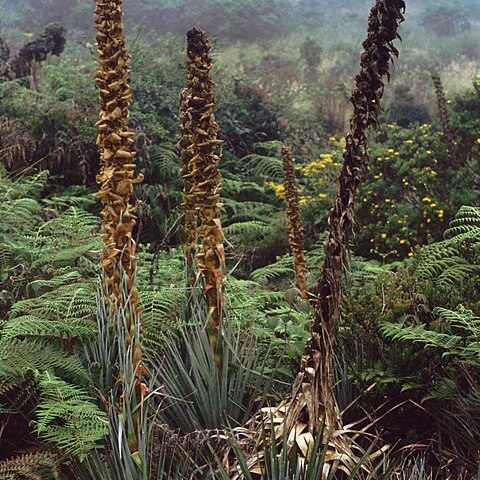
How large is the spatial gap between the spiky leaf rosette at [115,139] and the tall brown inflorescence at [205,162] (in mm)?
314

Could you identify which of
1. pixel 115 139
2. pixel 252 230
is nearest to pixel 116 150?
pixel 115 139

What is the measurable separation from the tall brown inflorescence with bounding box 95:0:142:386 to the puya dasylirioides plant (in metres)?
0.60

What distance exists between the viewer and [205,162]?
2664 mm

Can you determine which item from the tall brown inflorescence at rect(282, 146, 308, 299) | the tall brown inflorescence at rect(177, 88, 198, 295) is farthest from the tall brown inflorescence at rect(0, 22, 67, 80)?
the tall brown inflorescence at rect(177, 88, 198, 295)

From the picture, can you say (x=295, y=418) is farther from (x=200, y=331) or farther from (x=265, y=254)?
(x=265, y=254)

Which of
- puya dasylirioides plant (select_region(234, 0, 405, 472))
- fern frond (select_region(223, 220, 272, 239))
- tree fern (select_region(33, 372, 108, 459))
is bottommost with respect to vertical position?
fern frond (select_region(223, 220, 272, 239))

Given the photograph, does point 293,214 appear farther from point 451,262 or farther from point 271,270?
point 271,270

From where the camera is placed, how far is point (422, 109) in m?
13.1

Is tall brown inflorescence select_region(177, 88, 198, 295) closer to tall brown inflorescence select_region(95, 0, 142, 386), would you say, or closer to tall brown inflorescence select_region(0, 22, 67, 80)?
tall brown inflorescence select_region(95, 0, 142, 386)

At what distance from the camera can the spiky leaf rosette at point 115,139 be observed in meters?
2.29

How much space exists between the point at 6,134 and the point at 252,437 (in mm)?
6469

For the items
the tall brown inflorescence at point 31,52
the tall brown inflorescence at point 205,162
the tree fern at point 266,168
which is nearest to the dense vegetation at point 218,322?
the tall brown inflorescence at point 205,162

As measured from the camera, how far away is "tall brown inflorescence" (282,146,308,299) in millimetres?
3887

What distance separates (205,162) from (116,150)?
16.7 inches
